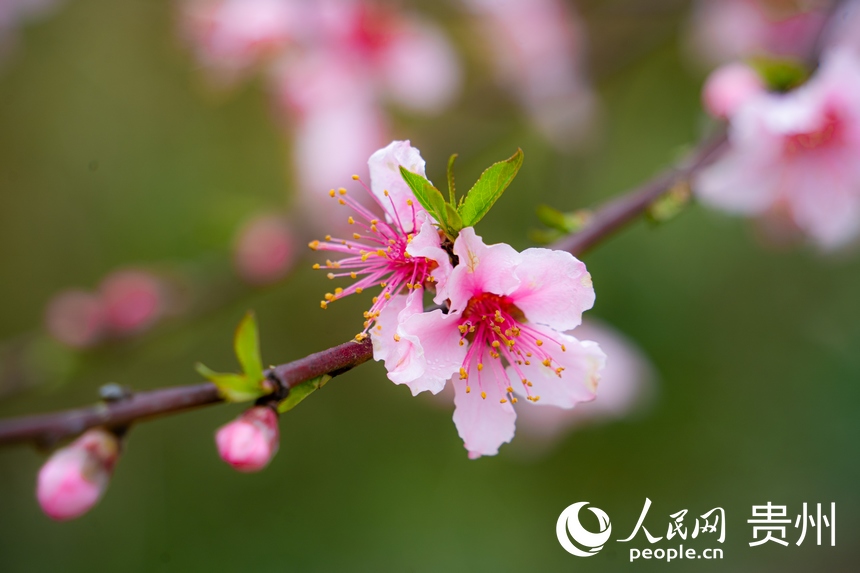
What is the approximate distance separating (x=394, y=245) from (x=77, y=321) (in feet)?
3.50

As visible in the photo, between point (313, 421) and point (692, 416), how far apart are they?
1170 millimetres

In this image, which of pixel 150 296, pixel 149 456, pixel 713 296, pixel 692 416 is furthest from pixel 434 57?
pixel 149 456

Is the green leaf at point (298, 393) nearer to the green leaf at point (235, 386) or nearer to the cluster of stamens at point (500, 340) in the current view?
the green leaf at point (235, 386)

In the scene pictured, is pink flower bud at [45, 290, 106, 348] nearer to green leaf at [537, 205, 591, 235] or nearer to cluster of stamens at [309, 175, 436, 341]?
cluster of stamens at [309, 175, 436, 341]

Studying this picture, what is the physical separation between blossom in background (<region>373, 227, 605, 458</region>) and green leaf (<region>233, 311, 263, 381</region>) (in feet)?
0.39

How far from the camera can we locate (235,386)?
2.01 feet

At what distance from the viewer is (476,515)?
6.86 ft

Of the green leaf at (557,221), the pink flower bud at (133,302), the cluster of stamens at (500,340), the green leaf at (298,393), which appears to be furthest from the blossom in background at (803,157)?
the pink flower bud at (133,302)

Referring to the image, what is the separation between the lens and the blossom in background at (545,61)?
5.71 feet

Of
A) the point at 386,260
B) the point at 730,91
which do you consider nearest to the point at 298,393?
the point at 386,260

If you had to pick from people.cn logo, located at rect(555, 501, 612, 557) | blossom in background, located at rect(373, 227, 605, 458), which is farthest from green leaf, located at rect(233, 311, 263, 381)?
people.cn logo, located at rect(555, 501, 612, 557)

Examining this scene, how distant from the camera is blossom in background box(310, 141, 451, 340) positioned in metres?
0.61

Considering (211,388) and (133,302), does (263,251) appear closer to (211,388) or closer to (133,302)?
(133,302)

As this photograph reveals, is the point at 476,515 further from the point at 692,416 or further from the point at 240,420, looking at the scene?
the point at 240,420
